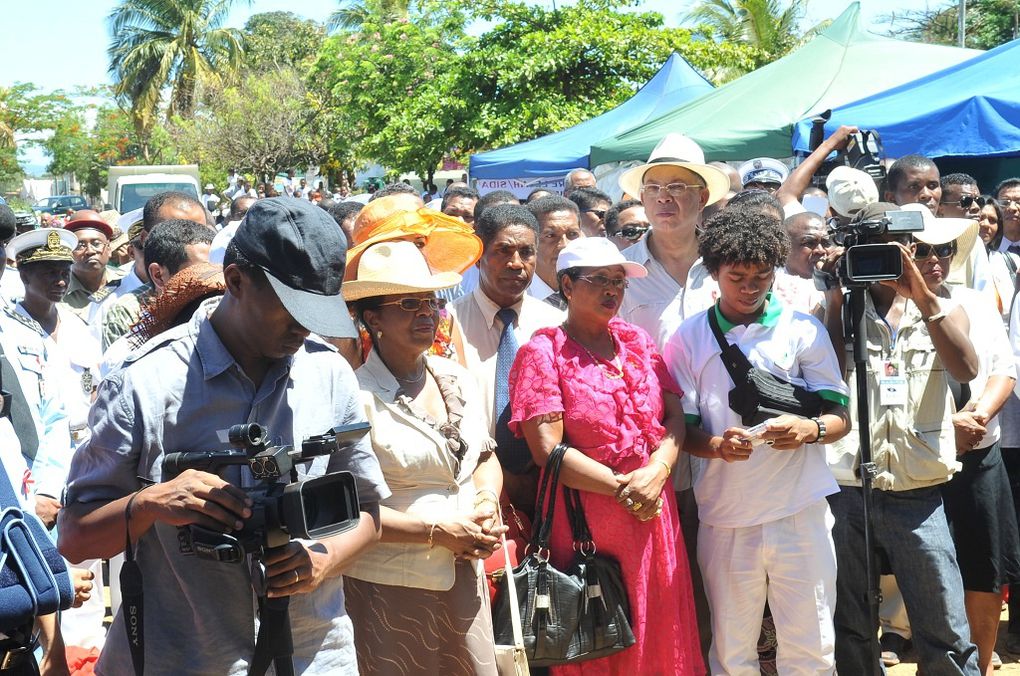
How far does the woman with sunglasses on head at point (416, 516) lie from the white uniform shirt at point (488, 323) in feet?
3.02

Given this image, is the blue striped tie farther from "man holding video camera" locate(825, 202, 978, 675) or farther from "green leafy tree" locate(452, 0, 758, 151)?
"green leafy tree" locate(452, 0, 758, 151)

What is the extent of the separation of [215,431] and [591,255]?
2166 millimetres

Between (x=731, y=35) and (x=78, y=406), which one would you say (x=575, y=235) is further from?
(x=731, y=35)

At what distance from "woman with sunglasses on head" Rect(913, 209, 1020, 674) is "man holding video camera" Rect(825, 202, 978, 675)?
0.25 meters

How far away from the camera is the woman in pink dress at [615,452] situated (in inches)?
161

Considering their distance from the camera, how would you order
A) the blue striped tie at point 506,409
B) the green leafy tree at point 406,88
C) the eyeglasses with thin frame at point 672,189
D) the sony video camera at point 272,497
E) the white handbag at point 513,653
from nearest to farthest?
the sony video camera at point 272,497
the white handbag at point 513,653
the blue striped tie at point 506,409
the eyeglasses with thin frame at point 672,189
the green leafy tree at point 406,88

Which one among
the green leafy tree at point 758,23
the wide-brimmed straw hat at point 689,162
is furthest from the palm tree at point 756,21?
the wide-brimmed straw hat at point 689,162

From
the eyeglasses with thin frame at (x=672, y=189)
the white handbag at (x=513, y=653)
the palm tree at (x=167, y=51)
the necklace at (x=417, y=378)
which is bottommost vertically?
the white handbag at (x=513, y=653)

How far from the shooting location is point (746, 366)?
13.7ft

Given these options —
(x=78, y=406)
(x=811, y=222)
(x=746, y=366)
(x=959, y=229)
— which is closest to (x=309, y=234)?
(x=746, y=366)

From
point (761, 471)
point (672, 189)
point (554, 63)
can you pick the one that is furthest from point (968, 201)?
point (554, 63)

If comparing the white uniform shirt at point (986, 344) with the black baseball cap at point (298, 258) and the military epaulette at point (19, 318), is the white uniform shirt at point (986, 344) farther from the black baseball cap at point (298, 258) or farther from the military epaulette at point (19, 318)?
the military epaulette at point (19, 318)

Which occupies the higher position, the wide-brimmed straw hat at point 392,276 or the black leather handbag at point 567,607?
the wide-brimmed straw hat at point 392,276

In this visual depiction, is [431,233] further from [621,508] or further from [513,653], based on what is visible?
[513,653]
